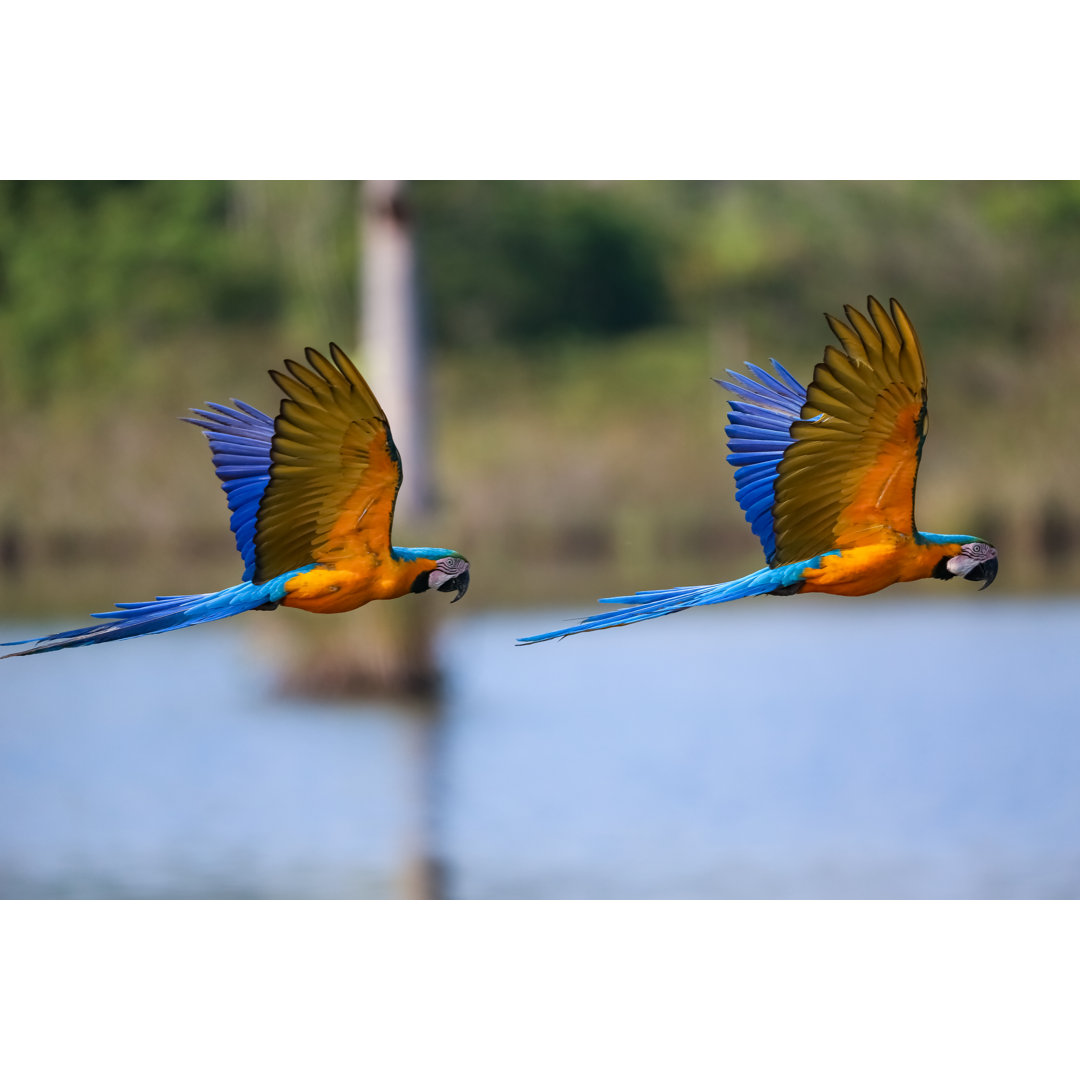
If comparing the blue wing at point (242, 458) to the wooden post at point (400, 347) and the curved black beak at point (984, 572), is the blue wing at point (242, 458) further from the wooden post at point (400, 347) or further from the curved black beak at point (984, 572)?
the wooden post at point (400, 347)

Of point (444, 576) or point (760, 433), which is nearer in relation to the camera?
point (444, 576)

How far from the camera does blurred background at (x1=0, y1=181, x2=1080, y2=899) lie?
1316 cm

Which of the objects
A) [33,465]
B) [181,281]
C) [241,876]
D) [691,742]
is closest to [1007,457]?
[691,742]

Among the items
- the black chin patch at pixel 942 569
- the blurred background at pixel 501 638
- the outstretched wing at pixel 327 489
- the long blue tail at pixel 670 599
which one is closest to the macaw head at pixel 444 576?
the outstretched wing at pixel 327 489

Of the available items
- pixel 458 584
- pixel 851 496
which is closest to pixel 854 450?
pixel 851 496

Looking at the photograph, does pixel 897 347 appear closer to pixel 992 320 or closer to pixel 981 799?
pixel 981 799

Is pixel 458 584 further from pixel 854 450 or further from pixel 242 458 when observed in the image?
pixel 854 450

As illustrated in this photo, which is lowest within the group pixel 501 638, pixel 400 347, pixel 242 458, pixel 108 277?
pixel 501 638

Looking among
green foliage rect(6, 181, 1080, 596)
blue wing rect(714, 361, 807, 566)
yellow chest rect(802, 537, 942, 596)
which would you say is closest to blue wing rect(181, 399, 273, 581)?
blue wing rect(714, 361, 807, 566)

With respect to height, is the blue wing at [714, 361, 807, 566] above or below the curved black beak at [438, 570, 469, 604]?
above

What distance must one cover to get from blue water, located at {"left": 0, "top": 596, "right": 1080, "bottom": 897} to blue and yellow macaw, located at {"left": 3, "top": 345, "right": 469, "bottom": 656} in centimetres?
896

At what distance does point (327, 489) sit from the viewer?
3764mm

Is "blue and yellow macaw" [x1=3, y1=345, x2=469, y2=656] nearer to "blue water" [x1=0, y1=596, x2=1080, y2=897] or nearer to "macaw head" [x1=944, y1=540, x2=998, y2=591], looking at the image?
"macaw head" [x1=944, y1=540, x2=998, y2=591]

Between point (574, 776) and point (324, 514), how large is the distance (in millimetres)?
10205
